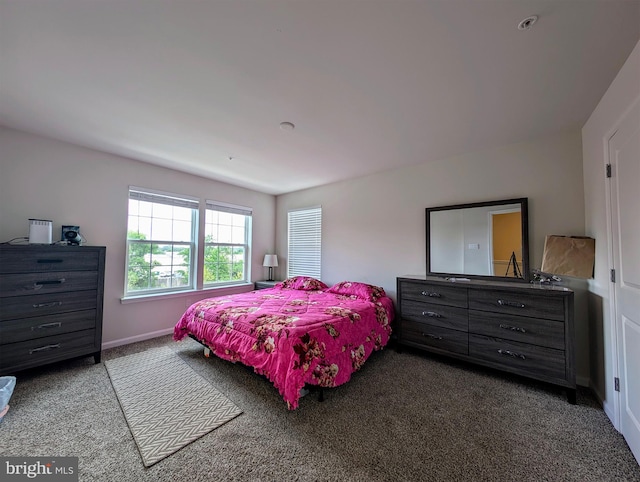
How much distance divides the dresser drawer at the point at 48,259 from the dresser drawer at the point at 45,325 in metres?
0.46

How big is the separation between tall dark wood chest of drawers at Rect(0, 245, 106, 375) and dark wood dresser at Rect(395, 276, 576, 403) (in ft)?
11.1

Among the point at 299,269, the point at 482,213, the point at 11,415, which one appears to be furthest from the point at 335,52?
the point at 299,269

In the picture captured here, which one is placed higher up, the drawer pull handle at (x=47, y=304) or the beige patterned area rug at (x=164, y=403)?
the drawer pull handle at (x=47, y=304)

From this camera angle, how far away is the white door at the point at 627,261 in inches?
58.1

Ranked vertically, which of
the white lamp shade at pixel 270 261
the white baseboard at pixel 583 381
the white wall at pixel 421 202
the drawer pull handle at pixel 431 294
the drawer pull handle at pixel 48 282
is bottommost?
the white baseboard at pixel 583 381

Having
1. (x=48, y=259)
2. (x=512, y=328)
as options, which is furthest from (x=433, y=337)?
(x=48, y=259)

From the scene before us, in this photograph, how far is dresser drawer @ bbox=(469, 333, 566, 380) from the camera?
2096 millimetres

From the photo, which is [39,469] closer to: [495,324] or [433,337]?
[433,337]

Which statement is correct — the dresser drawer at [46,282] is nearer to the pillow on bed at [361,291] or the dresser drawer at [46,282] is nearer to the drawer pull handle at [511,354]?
the pillow on bed at [361,291]

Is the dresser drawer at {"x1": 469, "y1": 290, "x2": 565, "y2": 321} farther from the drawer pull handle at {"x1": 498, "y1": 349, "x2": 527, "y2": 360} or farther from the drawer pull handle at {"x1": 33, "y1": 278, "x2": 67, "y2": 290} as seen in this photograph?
the drawer pull handle at {"x1": 33, "y1": 278, "x2": 67, "y2": 290}

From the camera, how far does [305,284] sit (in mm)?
4020

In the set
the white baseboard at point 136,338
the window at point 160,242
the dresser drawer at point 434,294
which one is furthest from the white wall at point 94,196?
the dresser drawer at point 434,294

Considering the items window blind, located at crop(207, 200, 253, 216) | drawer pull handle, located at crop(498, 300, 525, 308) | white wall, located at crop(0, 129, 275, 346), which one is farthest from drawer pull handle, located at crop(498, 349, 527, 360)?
window blind, located at crop(207, 200, 253, 216)

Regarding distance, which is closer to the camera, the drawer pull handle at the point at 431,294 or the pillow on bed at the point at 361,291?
the drawer pull handle at the point at 431,294
